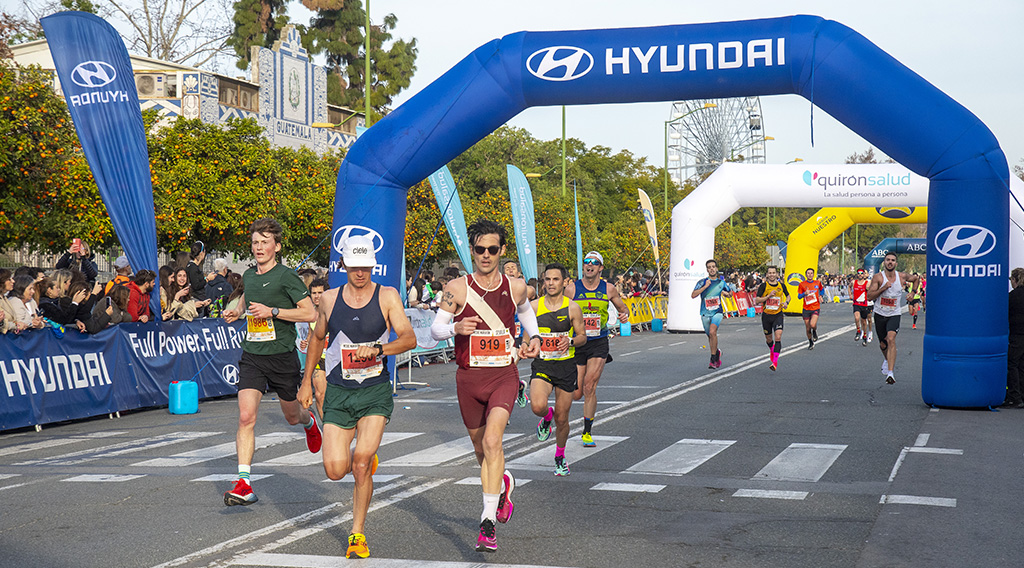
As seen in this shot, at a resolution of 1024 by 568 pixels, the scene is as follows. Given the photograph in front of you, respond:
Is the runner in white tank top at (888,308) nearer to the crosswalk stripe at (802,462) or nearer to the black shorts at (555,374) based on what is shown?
the crosswalk stripe at (802,462)

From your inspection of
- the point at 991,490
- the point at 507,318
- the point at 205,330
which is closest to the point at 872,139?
the point at 991,490

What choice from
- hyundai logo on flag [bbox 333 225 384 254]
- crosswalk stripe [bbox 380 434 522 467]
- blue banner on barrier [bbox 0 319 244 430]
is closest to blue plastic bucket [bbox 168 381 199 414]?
blue banner on barrier [bbox 0 319 244 430]

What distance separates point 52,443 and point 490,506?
6654 mm

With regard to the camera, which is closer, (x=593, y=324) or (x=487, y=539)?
(x=487, y=539)

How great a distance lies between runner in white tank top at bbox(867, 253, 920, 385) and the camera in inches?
629

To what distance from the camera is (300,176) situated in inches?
1294

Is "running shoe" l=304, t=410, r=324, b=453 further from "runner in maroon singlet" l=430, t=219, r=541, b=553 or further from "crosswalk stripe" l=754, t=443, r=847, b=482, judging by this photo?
Answer: "crosswalk stripe" l=754, t=443, r=847, b=482

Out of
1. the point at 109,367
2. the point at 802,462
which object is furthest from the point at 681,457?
the point at 109,367

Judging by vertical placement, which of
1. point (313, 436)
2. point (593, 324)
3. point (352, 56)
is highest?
point (352, 56)

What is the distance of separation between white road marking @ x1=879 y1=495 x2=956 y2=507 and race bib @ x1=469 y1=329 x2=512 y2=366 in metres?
2.92

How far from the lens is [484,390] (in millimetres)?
6496

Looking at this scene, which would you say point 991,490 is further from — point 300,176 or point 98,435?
point 300,176

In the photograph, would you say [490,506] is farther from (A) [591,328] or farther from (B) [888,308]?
(B) [888,308]

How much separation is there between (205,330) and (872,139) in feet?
30.0
